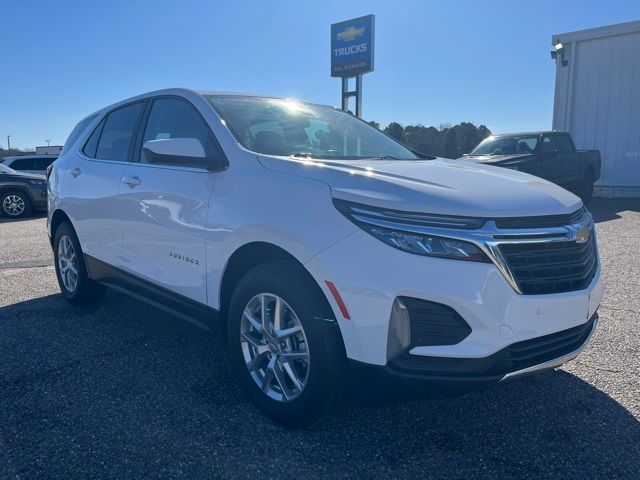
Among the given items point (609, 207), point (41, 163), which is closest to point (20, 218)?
point (41, 163)

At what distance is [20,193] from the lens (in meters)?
13.1

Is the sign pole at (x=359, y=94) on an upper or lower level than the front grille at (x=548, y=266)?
upper

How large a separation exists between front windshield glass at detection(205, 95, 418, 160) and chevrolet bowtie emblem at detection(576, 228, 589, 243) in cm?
135

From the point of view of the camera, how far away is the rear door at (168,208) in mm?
3182

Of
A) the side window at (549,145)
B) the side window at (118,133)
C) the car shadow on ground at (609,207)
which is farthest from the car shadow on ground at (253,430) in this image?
the side window at (549,145)

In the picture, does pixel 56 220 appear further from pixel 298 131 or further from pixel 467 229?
pixel 467 229

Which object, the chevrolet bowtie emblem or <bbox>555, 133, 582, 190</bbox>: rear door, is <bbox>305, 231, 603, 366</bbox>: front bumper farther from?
<bbox>555, 133, 582, 190</bbox>: rear door

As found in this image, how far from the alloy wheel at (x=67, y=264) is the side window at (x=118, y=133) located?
95 centimetres

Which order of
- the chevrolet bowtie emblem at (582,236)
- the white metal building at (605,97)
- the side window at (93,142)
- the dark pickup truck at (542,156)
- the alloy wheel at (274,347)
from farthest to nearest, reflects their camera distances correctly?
the white metal building at (605,97) < the dark pickup truck at (542,156) < the side window at (93,142) < the alloy wheel at (274,347) < the chevrolet bowtie emblem at (582,236)

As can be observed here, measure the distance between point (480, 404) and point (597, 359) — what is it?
113 cm

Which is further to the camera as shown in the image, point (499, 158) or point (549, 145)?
point (549, 145)

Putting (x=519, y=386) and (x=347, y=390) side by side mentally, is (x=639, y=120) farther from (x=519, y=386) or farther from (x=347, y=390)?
(x=347, y=390)

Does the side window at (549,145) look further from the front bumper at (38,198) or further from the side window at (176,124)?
the front bumper at (38,198)

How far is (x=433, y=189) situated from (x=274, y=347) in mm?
1145
